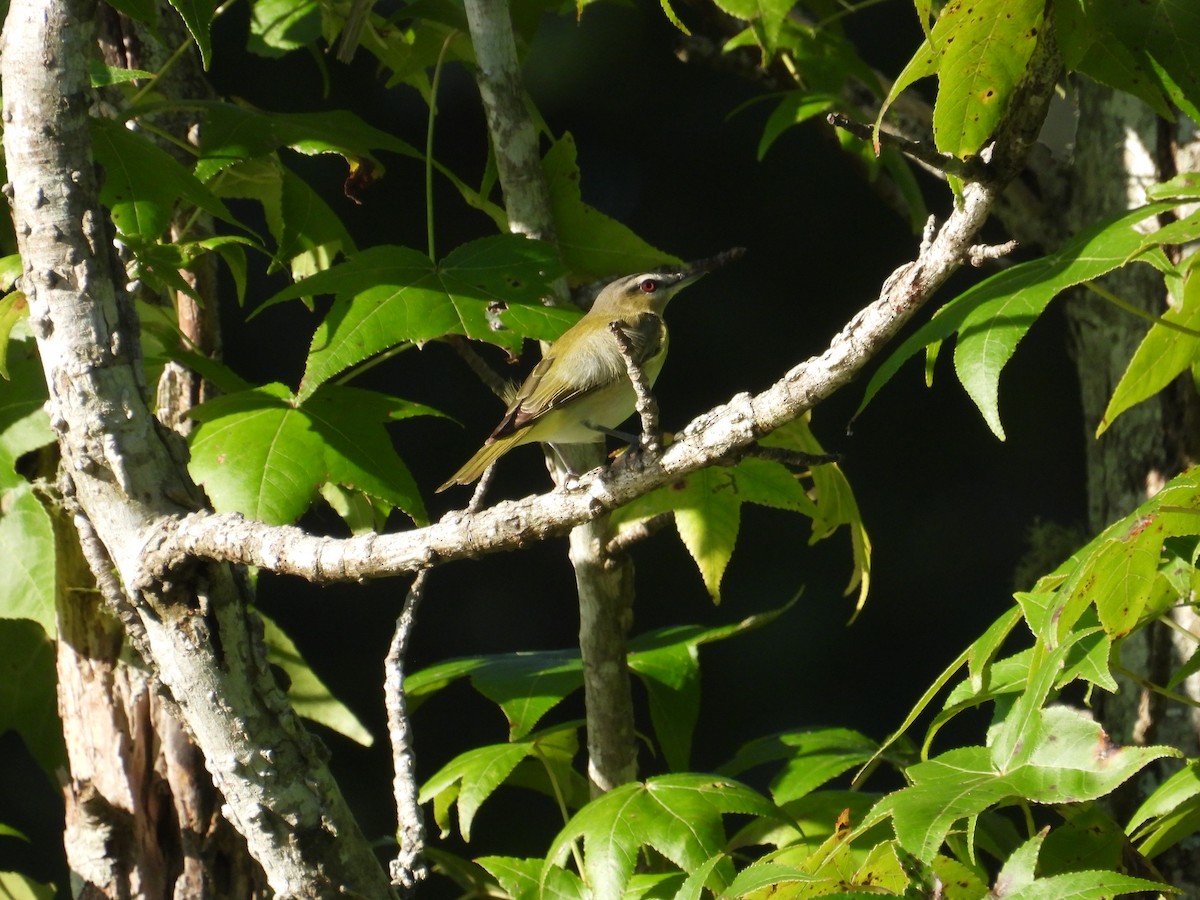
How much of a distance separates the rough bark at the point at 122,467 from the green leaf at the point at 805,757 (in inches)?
22.5

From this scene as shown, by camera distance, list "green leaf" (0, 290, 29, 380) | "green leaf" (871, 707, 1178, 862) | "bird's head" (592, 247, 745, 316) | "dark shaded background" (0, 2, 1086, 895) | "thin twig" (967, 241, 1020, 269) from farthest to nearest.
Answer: "dark shaded background" (0, 2, 1086, 895)
"bird's head" (592, 247, 745, 316)
"green leaf" (0, 290, 29, 380)
"green leaf" (871, 707, 1178, 862)
"thin twig" (967, 241, 1020, 269)

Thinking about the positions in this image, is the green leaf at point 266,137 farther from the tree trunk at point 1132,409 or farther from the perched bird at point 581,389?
the tree trunk at point 1132,409

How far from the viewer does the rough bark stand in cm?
105

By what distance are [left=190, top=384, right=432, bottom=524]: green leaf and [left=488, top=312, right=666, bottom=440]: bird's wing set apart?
14 cm

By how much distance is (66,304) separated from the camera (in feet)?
3.48

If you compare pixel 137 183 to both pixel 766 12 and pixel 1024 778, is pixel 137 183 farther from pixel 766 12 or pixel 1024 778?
pixel 1024 778

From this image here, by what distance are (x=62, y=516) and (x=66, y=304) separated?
1.50ft

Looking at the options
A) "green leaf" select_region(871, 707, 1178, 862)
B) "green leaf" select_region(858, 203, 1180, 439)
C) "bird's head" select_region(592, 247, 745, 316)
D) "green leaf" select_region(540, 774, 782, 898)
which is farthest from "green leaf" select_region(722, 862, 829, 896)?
"bird's head" select_region(592, 247, 745, 316)

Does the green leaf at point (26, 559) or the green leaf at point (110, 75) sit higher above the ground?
the green leaf at point (110, 75)

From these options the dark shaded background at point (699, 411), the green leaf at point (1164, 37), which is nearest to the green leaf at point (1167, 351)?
the green leaf at point (1164, 37)

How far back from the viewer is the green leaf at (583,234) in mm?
1503

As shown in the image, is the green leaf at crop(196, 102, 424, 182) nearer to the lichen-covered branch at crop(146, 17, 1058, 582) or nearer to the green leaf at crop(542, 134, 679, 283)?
the green leaf at crop(542, 134, 679, 283)

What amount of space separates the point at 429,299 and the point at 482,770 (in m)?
0.55

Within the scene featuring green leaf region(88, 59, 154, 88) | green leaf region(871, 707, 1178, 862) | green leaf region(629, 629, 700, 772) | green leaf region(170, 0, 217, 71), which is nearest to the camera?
green leaf region(871, 707, 1178, 862)
